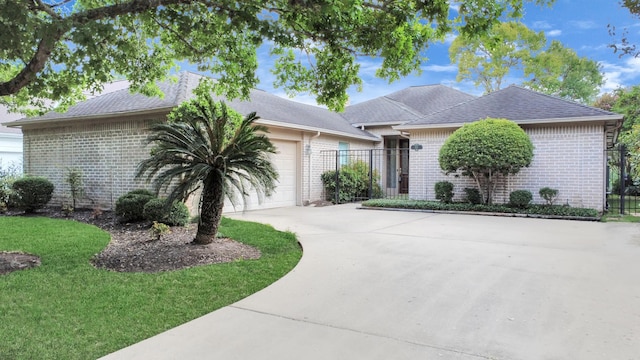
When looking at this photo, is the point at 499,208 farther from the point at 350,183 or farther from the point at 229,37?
the point at 229,37

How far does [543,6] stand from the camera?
5.39m

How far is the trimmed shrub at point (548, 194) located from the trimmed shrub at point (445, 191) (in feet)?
8.55

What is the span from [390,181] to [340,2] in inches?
630

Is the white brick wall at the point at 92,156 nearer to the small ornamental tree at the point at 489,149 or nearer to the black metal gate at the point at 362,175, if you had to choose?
the black metal gate at the point at 362,175

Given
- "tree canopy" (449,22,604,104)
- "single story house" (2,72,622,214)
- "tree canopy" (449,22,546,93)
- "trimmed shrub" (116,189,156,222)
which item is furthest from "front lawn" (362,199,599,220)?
"tree canopy" (449,22,604,104)

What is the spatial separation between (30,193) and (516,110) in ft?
49.0

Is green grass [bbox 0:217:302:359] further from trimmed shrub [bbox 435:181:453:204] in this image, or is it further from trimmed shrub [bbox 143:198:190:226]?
trimmed shrub [bbox 435:181:453:204]

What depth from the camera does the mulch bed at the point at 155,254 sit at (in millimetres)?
5582

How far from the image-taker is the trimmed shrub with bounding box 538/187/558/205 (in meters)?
12.0

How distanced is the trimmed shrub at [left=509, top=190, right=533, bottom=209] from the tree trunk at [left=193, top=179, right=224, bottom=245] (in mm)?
9143

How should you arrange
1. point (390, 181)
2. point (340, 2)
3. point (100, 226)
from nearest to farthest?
point (340, 2)
point (100, 226)
point (390, 181)

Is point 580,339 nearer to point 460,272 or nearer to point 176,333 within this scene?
point 460,272

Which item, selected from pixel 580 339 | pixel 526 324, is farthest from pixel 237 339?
pixel 580 339

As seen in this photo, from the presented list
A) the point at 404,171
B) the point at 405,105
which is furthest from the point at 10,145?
the point at 405,105
